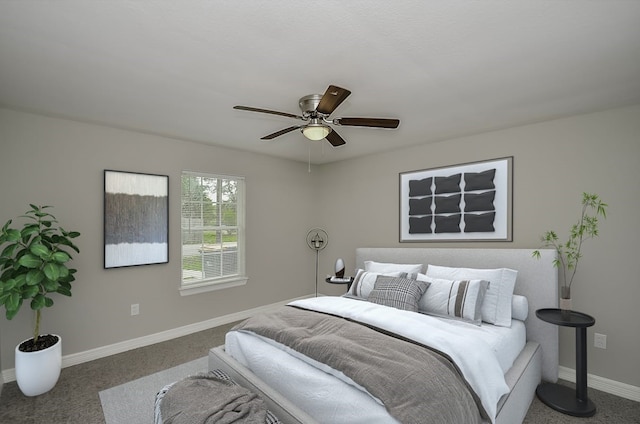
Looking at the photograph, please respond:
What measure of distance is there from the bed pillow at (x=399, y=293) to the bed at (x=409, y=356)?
28 mm

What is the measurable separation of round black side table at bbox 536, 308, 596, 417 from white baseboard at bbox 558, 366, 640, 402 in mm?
306

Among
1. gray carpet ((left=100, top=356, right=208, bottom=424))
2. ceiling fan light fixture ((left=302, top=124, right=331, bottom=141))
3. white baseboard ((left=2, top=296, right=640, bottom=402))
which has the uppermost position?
ceiling fan light fixture ((left=302, top=124, right=331, bottom=141))

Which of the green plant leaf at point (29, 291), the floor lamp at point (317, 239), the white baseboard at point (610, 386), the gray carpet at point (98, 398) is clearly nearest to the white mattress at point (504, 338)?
the gray carpet at point (98, 398)

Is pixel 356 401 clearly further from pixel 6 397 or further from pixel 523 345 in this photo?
pixel 6 397

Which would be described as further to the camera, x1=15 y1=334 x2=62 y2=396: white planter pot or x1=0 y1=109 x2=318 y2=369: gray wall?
x1=0 y1=109 x2=318 y2=369: gray wall

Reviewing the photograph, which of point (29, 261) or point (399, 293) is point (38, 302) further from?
point (399, 293)

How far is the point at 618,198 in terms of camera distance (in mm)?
2783

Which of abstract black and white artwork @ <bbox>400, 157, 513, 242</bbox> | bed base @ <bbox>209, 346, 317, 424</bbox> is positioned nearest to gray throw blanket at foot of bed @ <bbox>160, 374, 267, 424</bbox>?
bed base @ <bbox>209, 346, 317, 424</bbox>

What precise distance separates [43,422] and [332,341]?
225 cm

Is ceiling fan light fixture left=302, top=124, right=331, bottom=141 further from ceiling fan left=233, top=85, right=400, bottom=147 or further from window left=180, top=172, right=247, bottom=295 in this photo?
window left=180, top=172, right=247, bottom=295

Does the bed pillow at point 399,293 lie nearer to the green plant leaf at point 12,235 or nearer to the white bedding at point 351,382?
the white bedding at point 351,382

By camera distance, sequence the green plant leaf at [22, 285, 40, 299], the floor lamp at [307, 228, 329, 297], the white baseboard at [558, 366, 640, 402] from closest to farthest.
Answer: the green plant leaf at [22, 285, 40, 299] → the white baseboard at [558, 366, 640, 402] → the floor lamp at [307, 228, 329, 297]

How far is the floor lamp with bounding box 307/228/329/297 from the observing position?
17.5ft

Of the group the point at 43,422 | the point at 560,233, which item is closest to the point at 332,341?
the point at 43,422
